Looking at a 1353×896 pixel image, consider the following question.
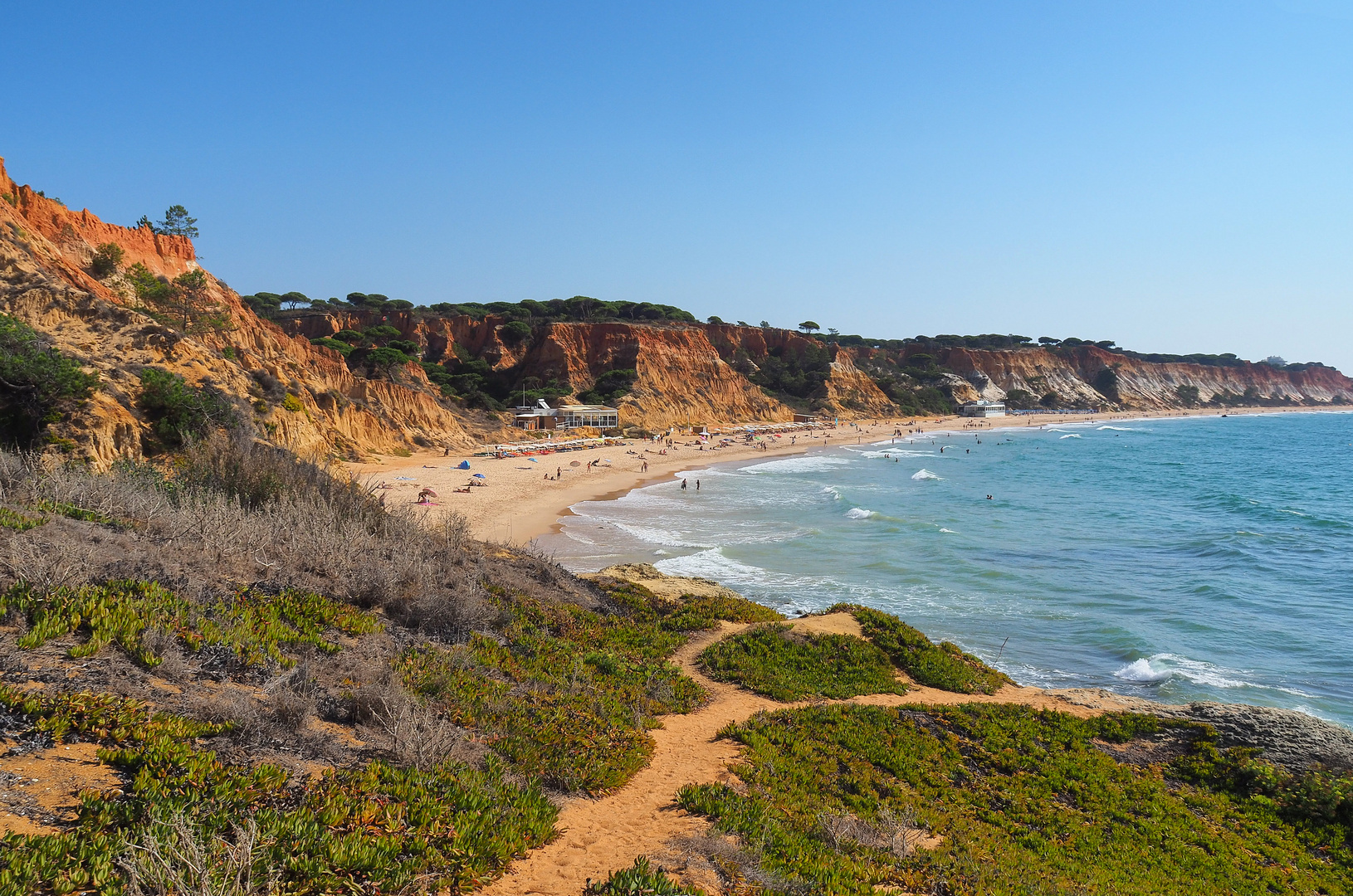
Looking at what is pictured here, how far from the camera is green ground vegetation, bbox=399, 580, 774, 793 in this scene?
21.7 ft

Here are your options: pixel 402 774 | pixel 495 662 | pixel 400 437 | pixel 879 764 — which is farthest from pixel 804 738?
pixel 400 437

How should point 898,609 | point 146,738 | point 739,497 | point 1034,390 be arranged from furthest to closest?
point 1034,390
point 739,497
point 898,609
point 146,738

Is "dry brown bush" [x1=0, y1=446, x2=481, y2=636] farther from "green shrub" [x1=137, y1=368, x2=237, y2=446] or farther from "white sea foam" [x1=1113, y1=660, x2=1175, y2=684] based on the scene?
"white sea foam" [x1=1113, y1=660, x2=1175, y2=684]

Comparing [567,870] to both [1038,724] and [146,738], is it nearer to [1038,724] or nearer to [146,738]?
[146,738]

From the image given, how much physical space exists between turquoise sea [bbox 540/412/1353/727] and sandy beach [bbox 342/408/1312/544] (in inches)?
79.5

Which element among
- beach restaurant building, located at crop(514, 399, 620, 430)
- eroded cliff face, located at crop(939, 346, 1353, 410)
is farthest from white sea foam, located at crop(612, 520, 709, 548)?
eroded cliff face, located at crop(939, 346, 1353, 410)

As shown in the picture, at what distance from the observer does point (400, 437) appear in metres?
44.1

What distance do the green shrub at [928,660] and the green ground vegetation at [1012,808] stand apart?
141cm

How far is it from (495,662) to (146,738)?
4019 millimetres

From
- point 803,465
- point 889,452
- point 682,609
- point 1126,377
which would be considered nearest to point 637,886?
point 682,609

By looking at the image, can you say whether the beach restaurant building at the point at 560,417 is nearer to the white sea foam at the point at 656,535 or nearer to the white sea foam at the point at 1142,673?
the white sea foam at the point at 656,535

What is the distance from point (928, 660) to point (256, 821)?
35.6 feet

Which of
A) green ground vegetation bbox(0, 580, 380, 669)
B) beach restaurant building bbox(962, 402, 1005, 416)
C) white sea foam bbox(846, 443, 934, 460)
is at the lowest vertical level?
white sea foam bbox(846, 443, 934, 460)

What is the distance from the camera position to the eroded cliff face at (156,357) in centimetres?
1817
